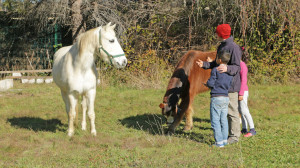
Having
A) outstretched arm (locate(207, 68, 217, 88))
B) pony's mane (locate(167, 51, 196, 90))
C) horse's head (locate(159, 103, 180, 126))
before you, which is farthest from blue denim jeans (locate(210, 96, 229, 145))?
pony's mane (locate(167, 51, 196, 90))

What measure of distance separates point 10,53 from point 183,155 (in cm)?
1338

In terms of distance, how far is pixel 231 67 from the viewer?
4527mm

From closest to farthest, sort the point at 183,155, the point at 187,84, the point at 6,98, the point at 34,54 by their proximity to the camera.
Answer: the point at 183,155 < the point at 187,84 < the point at 6,98 < the point at 34,54

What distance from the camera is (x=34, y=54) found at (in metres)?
15.5

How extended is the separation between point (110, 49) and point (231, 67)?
2.01 metres

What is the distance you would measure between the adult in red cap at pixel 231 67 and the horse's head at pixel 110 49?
133 centimetres

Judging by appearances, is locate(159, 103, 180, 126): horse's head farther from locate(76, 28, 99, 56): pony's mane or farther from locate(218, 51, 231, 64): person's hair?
locate(76, 28, 99, 56): pony's mane

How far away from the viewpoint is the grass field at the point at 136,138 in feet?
13.8

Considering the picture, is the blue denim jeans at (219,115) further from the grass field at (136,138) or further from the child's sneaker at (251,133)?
the child's sneaker at (251,133)

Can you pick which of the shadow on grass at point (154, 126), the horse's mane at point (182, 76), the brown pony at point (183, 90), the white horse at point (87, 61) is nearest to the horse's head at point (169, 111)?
the brown pony at point (183, 90)

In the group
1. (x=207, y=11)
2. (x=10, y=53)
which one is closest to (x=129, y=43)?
(x=207, y=11)

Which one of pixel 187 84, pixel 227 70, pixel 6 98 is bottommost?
pixel 6 98

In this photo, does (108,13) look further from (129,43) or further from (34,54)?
(34,54)

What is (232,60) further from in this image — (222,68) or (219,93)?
(219,93)
